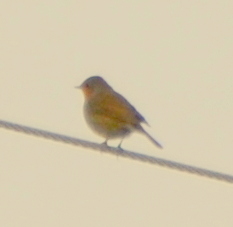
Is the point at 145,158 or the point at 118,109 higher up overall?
the point at 118,109

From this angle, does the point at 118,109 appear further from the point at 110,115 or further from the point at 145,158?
the point at 145,158

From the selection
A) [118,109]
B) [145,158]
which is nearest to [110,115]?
[118,109]

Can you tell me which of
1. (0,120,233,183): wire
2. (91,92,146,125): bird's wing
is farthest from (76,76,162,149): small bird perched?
(0,120,233,183): wire

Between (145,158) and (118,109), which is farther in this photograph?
(118,109)

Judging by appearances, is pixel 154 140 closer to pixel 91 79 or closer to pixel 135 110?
pixel 135 110

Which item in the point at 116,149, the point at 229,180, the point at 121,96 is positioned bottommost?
the point at 229,180

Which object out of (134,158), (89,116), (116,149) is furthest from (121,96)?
(134,158)

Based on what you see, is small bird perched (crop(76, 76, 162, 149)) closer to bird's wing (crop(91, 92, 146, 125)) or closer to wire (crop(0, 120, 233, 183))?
bird's wing (crop(91, 92, 146, 125))

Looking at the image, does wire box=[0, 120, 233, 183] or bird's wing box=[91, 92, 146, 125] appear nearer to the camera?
wire box=[0, 120, 233, 183]
